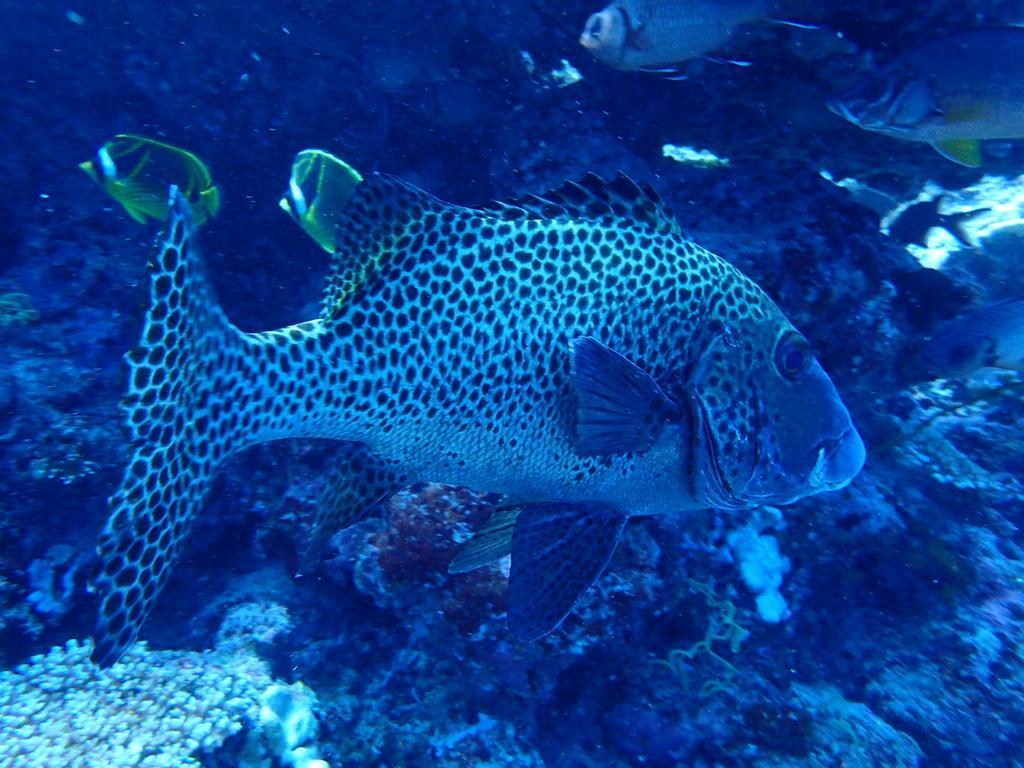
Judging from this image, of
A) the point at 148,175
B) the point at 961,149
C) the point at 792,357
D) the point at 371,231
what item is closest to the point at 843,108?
the point at 961,149

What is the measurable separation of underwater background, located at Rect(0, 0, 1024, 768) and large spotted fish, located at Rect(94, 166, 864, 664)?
4.73 feet

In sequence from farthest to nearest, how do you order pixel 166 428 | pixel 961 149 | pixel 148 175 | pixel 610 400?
pixel 148 175
pixel 961 149
pixel 610 400
pixel 166 428

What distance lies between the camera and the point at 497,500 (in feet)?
12.9

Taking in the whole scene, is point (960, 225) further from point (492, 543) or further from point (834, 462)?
point (492, 543)

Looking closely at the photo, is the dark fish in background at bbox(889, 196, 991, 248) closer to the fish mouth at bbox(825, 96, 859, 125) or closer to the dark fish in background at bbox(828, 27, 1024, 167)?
the dark fish in background at bbox(828, 27, 1024, 167)

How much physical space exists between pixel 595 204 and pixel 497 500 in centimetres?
212

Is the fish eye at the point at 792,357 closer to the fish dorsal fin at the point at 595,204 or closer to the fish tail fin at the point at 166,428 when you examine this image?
the fish dorsal fin at the point at 595,204

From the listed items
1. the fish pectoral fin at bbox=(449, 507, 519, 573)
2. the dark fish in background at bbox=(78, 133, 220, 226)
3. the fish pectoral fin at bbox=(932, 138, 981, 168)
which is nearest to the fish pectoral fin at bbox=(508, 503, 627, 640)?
the fish pectoral fin at bbox=(449, 507, 519, 573)

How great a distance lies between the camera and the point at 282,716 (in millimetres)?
3654

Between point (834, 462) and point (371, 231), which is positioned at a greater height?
point (371, 231)

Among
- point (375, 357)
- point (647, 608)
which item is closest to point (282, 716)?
point (647, 608)

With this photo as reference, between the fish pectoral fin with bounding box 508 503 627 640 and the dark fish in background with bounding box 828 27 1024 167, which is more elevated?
the dark fish in background with bounding box 828 27 1024 167

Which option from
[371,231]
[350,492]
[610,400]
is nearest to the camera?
[610,400]

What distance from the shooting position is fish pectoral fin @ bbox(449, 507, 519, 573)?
2844 millimetres
